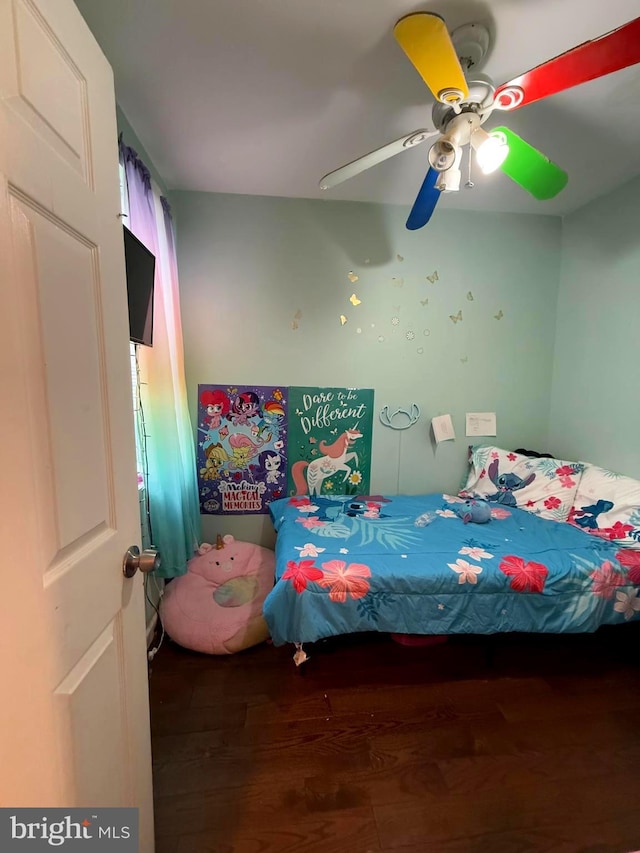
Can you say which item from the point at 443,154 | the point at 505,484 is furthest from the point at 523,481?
the point at 443,154

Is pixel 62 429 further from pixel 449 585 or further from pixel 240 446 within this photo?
pixel 240 446

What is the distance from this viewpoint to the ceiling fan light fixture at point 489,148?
131cm

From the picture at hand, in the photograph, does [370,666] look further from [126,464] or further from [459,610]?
[126,464]

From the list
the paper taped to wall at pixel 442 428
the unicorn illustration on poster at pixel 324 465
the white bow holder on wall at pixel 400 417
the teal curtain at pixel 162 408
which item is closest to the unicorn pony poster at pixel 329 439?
the unicorn illustration on poster at pixel 324 465

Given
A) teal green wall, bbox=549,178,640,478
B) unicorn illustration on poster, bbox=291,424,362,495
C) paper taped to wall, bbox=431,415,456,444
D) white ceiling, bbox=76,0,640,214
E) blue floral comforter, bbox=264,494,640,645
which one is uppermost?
white ceiling, bbox=76,0,640,214

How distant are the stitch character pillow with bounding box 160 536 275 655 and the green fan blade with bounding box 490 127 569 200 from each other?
7.85 feet

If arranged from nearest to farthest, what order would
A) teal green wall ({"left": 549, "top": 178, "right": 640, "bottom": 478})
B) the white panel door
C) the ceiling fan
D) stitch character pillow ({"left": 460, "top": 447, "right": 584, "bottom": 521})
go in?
the white panel door < the ceiling fan < teal green wall ({"left": 549, "top": 178, "right": 640, "bottom": 478}) < stitch character pillow ({"left": 460, "top": 447, "right": 584, "bottom": 521})

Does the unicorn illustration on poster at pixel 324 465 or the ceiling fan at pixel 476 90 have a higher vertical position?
the ceiling fan at pixel 476 90

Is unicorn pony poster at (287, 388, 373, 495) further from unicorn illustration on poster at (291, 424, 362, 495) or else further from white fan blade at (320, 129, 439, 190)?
white fan blade at (320, 129, 439, 190)

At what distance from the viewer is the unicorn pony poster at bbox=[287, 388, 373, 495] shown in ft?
8.39

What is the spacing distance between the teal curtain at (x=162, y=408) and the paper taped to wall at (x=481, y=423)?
6.65 ft

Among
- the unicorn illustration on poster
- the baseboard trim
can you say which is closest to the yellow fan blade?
the unicorn illustration on poster

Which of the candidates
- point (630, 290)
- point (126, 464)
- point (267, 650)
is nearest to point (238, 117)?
point (126, 464)

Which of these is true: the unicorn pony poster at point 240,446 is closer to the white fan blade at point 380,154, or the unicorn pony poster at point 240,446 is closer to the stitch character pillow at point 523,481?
the white fan blade at point 380,154
